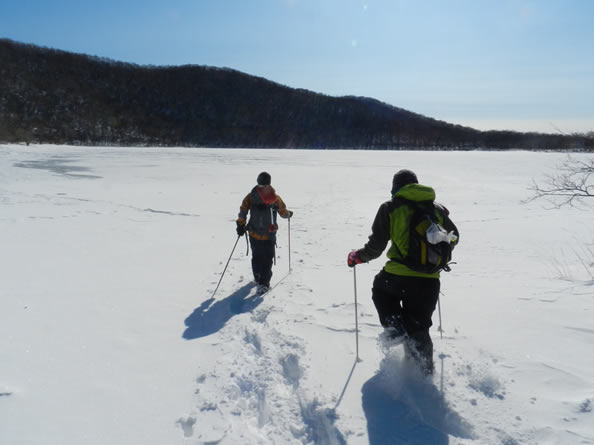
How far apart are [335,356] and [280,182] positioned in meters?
15.6

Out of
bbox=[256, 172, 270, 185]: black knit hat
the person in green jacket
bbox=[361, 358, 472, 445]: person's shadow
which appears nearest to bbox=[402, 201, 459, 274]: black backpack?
the person in green jacket

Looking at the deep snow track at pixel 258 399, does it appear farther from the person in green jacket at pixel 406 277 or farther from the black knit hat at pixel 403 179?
the black knit hat at pixel 403 179

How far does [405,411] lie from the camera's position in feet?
8.23

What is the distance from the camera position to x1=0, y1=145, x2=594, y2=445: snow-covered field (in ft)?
7.76

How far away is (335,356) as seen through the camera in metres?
3.19

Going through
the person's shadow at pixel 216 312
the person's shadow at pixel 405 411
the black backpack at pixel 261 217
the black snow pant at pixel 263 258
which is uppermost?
the black backpack at pixel 261 217

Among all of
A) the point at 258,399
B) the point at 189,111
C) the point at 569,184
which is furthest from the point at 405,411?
the point at 189,111

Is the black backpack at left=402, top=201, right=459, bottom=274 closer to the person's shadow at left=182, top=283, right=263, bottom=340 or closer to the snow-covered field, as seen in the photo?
the snow-covered field

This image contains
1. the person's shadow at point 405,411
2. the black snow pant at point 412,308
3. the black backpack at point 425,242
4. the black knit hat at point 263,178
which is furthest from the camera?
the black knit hat at point 263,178

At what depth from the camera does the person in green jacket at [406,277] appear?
2.57m

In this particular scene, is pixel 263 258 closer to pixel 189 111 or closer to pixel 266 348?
pixel 266 348

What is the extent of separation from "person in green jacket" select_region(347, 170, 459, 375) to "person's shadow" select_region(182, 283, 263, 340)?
1955 millimetres

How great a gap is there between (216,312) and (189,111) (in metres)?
104

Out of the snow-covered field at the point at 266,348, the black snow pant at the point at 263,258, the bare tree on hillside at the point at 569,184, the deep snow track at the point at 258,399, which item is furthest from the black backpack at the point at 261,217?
the bare tree on hillside at the point at 569,184
